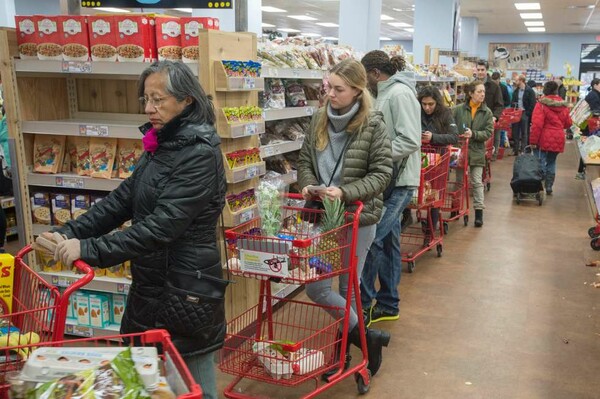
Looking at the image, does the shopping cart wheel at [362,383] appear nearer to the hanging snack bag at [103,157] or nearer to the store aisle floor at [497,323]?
the store aisle floor at [497,323]

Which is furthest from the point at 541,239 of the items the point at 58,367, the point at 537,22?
the point at 537,22

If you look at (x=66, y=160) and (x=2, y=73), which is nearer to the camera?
(x=2, y=73)

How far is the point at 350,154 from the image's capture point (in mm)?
3205

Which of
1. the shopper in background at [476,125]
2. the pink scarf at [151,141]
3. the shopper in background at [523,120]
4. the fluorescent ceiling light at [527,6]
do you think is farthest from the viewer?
the fluorescent ceiling light at [527,6]

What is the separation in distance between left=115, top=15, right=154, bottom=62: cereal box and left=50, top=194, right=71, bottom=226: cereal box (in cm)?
104

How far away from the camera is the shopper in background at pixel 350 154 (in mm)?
3168

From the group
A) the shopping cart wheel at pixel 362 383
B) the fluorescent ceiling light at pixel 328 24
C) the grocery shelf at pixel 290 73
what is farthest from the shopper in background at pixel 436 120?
the fluorescent ceiling light at pixel 328 24

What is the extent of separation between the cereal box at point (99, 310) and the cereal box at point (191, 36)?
1.61 meters

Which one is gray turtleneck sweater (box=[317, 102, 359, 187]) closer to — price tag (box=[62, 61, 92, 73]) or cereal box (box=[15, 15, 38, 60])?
price tag (box=[62, 61, 92, 73])

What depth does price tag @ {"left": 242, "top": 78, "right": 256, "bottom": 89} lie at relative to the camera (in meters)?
3.63

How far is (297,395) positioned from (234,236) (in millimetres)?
1064

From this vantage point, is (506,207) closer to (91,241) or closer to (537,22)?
(91,241)

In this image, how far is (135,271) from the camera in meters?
2.41

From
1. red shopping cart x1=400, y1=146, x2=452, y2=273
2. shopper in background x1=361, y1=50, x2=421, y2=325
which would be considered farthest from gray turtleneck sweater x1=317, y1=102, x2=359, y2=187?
red shopping cart x1=400, y1=146, x2=452, y2=273
